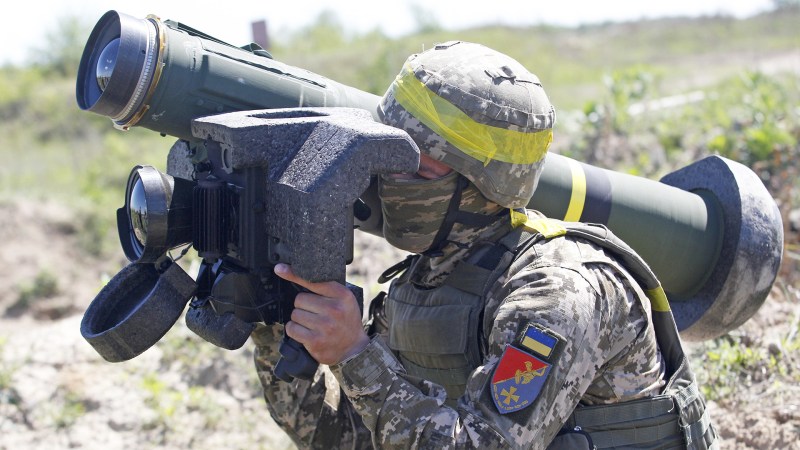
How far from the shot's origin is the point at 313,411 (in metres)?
2.89

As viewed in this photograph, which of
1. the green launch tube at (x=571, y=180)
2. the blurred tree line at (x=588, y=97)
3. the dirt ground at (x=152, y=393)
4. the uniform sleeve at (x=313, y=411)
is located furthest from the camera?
the blurred tree line at (x=588, y=97)

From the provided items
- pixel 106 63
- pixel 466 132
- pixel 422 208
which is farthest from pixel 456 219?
pixel 106 63

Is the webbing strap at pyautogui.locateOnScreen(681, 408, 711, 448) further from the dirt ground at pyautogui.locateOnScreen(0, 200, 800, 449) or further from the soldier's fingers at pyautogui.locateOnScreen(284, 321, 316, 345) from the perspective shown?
the dirt ground at pyautogui.locateOnScreen(0, 200, 800, 449)

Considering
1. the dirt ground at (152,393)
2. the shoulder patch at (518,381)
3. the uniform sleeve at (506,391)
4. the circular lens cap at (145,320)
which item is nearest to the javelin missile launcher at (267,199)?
the circular lens cap at (145,320)

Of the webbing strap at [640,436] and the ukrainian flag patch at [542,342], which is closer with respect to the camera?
the ukrainian flag patch at [542,342]

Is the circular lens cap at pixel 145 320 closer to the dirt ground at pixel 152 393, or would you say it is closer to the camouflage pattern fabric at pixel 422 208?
the camouflage pattern fabric at pixel 422 208

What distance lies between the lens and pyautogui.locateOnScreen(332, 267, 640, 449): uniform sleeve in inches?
81.2

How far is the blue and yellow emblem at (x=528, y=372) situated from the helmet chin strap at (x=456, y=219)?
51 centimetres

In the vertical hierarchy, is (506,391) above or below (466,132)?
below

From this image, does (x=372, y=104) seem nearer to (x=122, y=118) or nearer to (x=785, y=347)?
(x=122, y=118)

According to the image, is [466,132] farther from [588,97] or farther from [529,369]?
[588,97]

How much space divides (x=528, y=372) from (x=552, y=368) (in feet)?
0.19

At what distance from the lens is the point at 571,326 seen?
2.11m

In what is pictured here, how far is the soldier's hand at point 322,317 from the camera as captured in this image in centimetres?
207
